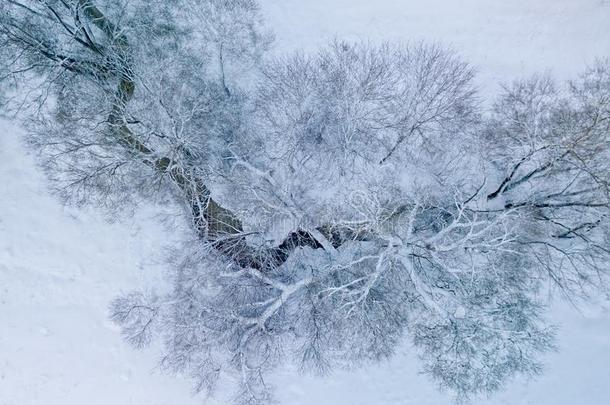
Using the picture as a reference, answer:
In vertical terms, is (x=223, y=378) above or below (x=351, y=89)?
below

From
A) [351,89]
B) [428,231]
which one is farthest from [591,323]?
[351,89]

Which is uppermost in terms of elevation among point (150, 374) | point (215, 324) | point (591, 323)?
point (591, 323)

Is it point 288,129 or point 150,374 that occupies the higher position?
point 288,129

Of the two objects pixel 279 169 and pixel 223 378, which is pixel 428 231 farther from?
pixel 223 378

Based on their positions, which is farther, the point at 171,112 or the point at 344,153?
the point at 344,153

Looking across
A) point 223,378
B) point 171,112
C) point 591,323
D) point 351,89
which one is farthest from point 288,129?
point 591,323

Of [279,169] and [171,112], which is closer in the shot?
[171,112]

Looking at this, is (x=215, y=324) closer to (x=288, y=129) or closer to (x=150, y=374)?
(x=150, y=374)
